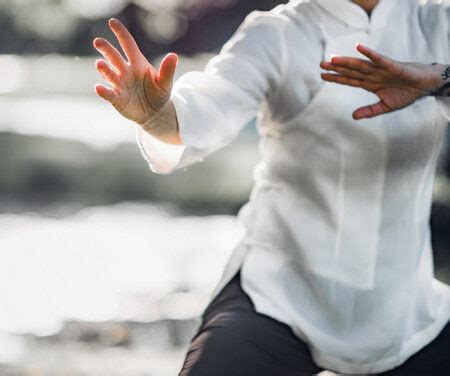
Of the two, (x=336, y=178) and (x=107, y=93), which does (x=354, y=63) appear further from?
(x=107, y=93)

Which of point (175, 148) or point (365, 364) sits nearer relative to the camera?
point (175, 148)

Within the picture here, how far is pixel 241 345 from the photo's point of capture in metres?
2.17

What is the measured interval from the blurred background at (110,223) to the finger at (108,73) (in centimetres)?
212

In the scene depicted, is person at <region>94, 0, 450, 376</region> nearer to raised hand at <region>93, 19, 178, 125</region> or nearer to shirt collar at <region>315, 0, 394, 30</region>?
shirt collar at <region>315, 0, 394, 30</region>

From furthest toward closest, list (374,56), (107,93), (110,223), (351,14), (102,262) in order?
1. (110,223)
2. (102,262)
3. (351,14)
4. (374,56)
5. (107,93)

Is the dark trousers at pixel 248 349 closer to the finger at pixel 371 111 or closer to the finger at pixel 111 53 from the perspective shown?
the finger at pixel 371 111

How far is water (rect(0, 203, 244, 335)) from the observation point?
4.93 m

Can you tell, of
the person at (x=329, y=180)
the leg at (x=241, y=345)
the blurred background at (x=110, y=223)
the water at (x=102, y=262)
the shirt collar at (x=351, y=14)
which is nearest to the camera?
the leg at (x=241, y=345)

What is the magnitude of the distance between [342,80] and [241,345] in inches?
25.4

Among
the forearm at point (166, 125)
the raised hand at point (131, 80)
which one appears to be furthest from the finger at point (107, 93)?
the forearm at point (166, 125)

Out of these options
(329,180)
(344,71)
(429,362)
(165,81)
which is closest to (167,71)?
(165,81)

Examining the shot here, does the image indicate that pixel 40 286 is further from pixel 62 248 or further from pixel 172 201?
pixel 172 201

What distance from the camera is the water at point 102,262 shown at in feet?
16.2

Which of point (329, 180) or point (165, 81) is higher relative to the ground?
point (165, 81)
